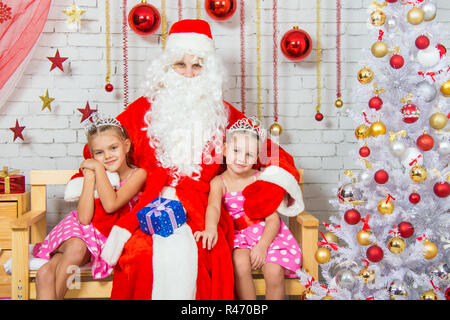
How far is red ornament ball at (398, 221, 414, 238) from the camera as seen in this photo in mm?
2111

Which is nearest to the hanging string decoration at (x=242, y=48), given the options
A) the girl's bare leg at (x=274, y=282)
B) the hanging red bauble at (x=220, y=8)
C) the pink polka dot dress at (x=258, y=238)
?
the hanging red bauble at (x=220, y=8)

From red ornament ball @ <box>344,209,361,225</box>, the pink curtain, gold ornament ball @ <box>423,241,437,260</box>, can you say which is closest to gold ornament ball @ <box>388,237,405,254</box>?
gold ornament ball @ <box>423,241,437,260</box>

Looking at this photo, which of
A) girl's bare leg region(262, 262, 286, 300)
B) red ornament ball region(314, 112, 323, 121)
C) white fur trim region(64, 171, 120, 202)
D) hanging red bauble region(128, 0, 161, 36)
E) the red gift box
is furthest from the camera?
red ornament ball region(314, 112, 323, 121)

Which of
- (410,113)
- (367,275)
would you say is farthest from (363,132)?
(367,275)

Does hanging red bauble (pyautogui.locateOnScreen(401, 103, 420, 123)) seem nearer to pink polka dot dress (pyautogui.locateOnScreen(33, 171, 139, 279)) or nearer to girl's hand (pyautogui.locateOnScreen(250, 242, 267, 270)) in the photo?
girl's hand (pyautogui.locateOnScreen(250, 242, 267, 270))

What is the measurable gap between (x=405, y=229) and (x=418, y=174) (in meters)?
Answer: 0.27

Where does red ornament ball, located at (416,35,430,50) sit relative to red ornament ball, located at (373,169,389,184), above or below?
above

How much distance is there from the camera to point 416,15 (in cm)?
212

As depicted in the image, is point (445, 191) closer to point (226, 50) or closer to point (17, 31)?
point (226, 50)

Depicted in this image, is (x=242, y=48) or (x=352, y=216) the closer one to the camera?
(x=352, y=216)

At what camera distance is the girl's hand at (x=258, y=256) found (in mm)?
2236

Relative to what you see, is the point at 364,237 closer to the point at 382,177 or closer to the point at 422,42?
the point at 382,177

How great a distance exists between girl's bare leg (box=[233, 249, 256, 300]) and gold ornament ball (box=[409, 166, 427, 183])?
34.9 inches

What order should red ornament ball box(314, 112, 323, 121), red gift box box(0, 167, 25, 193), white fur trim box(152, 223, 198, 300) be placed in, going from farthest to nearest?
red ornament ball box(314, 112, 323, 121) → red gift box box(0, 167, 25, 193) → white fur trim box(152, 223, 198, 300)
